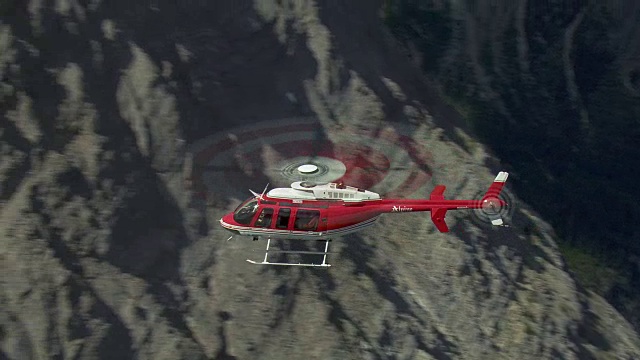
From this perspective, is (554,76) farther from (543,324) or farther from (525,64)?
(543,324)

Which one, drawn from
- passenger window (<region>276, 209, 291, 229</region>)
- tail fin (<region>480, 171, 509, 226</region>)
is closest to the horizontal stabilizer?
tail fin (<region>480, 171, 509, 226</region>)

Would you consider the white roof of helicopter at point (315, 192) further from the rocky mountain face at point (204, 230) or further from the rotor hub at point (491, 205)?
the rotor hub at point (491, 205)

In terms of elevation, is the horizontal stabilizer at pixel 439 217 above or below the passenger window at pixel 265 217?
above

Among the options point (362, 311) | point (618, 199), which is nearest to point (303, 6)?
point (362, 311)

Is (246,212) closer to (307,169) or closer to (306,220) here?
(306,220)

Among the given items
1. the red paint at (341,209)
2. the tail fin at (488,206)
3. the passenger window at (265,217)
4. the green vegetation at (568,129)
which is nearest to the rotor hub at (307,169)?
the red paint at (341,209)

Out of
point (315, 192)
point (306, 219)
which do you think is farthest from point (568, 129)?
point (306, 219)
